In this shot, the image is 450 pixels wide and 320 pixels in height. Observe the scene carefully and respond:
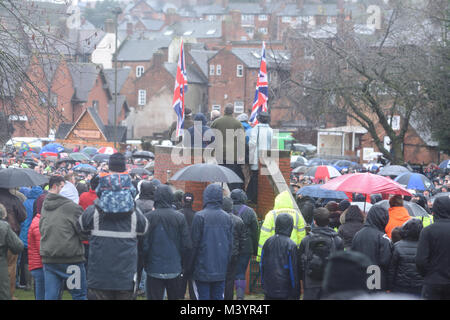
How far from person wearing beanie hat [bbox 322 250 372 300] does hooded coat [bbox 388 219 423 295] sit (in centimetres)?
453

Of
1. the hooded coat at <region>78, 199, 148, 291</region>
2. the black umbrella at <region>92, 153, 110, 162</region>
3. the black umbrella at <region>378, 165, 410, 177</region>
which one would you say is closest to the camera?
the hooded coat at <region>78, 199, 148, 291</region>

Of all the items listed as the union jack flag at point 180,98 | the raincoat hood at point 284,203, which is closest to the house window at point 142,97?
the union jack flag at point 180,98

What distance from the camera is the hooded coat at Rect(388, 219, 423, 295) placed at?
27.6 feet

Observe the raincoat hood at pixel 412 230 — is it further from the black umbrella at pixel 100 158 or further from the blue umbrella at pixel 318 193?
the black umbrella at pixel 100 158

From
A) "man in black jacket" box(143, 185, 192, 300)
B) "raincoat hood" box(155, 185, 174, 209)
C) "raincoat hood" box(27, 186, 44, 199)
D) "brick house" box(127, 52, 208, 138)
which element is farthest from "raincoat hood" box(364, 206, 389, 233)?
"brick house" box(127, 52, 208, 138)

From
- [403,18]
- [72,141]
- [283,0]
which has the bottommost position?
[72,141]

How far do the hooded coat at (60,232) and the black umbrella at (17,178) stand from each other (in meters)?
2.43

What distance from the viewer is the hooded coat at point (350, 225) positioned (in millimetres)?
9523

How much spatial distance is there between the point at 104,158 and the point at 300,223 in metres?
23.1

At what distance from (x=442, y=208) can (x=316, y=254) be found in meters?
1.52

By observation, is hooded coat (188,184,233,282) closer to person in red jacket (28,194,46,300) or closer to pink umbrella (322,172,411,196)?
person in red jacket (28,194,46,300)

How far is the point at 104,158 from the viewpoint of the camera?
105 ft
